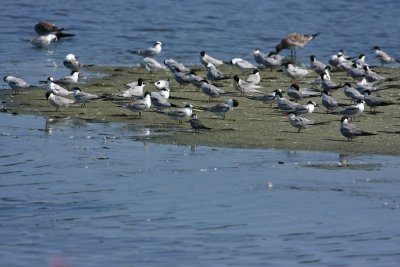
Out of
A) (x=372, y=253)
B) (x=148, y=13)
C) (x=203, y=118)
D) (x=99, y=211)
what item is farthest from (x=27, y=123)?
(x=148, y=13)

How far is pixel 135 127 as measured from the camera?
16.4 m

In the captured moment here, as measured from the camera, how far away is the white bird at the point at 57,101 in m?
17.7

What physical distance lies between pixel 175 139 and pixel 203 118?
1.98 metres

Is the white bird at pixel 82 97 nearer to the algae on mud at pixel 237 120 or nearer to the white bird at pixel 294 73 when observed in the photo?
the algae on mud at pixel 237 120

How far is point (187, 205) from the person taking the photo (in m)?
11.5

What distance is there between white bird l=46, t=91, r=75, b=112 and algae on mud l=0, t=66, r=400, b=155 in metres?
0.10

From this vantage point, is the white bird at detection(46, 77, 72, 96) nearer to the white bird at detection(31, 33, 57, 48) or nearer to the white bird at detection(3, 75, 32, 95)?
the white bird at detection(3, 75, 32, 95)

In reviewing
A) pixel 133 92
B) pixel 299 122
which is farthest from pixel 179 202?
pixel 133 92

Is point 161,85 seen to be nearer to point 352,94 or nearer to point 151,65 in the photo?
point 151,65

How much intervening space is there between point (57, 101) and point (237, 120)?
112 inches

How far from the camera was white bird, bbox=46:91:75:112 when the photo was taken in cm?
1766

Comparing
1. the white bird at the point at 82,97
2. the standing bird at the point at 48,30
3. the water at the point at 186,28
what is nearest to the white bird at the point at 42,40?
the water at the point at 186,28

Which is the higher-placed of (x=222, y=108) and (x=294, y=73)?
(x=222, y=108)

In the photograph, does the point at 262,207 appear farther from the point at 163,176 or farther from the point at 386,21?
the point at 386,21
